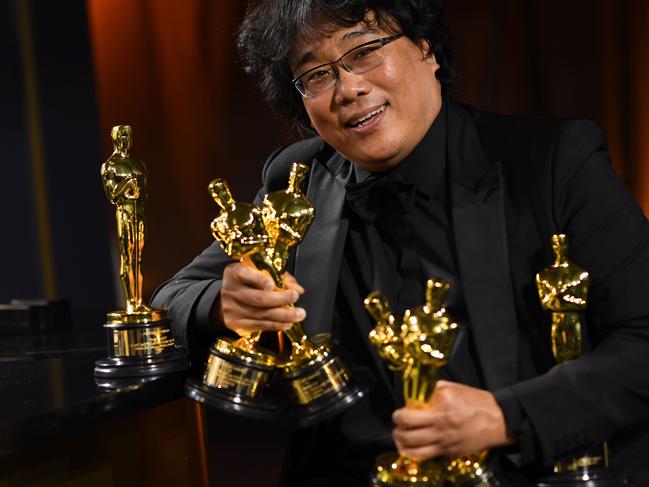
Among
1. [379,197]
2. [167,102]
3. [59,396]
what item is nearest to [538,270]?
[379,197]

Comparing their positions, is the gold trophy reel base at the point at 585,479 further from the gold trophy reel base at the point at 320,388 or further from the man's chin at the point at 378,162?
the man's chin at the point at 378,162

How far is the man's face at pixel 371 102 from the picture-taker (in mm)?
1632

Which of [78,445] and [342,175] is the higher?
[342,175]

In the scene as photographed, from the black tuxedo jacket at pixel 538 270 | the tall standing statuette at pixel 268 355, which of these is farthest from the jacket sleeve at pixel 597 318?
the tall standing statuette at pixel 268 355

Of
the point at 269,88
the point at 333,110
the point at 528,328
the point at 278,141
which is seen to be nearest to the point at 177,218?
the point at 278,141

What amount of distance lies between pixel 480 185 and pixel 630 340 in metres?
0.35

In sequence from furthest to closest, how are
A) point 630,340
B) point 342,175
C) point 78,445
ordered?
point 342,175 → point 78,445 → point 630,340

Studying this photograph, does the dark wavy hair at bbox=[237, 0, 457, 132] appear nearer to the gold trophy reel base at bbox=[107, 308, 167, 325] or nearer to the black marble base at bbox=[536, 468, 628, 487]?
the gold trophy reel base at bbox=[107, 308, 167, 325]

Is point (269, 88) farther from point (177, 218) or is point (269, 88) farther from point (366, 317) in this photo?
point (177, 218)

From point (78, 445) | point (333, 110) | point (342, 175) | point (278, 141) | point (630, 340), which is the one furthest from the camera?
point (278, 141)

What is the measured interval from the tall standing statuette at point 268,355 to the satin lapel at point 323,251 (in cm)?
19

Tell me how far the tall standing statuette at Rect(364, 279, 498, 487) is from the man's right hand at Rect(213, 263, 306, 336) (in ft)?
0.57

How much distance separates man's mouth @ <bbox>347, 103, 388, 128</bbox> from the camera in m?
1.64

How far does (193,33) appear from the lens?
324cm
